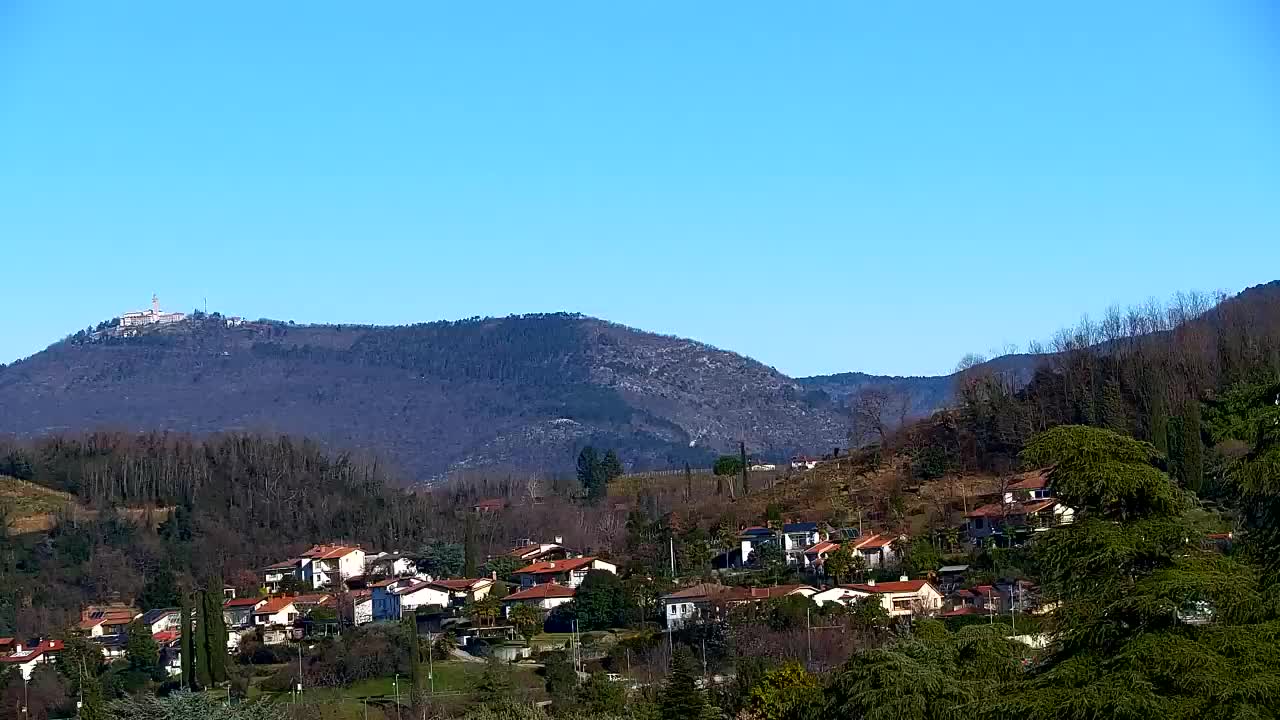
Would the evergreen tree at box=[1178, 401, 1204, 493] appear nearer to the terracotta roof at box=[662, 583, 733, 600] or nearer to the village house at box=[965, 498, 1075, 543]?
the village house at box=[965, 498, 1075, 543]

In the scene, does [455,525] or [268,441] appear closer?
[455,525]

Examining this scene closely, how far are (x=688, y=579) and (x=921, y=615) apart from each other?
44.5 ft

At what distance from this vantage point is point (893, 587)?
48.3m

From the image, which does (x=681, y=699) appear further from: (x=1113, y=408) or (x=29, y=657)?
(x=1113, y=408)

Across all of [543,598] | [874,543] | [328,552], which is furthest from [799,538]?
[328,552]

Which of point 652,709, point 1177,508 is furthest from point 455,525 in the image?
point 1177,508

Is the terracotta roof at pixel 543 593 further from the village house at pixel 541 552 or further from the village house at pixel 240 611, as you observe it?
the village house at pixel 240 611

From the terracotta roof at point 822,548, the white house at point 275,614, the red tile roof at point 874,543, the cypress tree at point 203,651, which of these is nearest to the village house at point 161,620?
the white house at point 275,614

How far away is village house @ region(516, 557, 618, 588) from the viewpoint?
199 feet

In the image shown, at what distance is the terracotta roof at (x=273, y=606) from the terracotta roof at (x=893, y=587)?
2219 cm

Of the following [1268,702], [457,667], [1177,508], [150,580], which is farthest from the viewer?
[150,580]

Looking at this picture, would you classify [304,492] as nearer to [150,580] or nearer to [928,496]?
[150,580]

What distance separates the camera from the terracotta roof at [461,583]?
6162 cm

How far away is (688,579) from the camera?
55.9 meters
